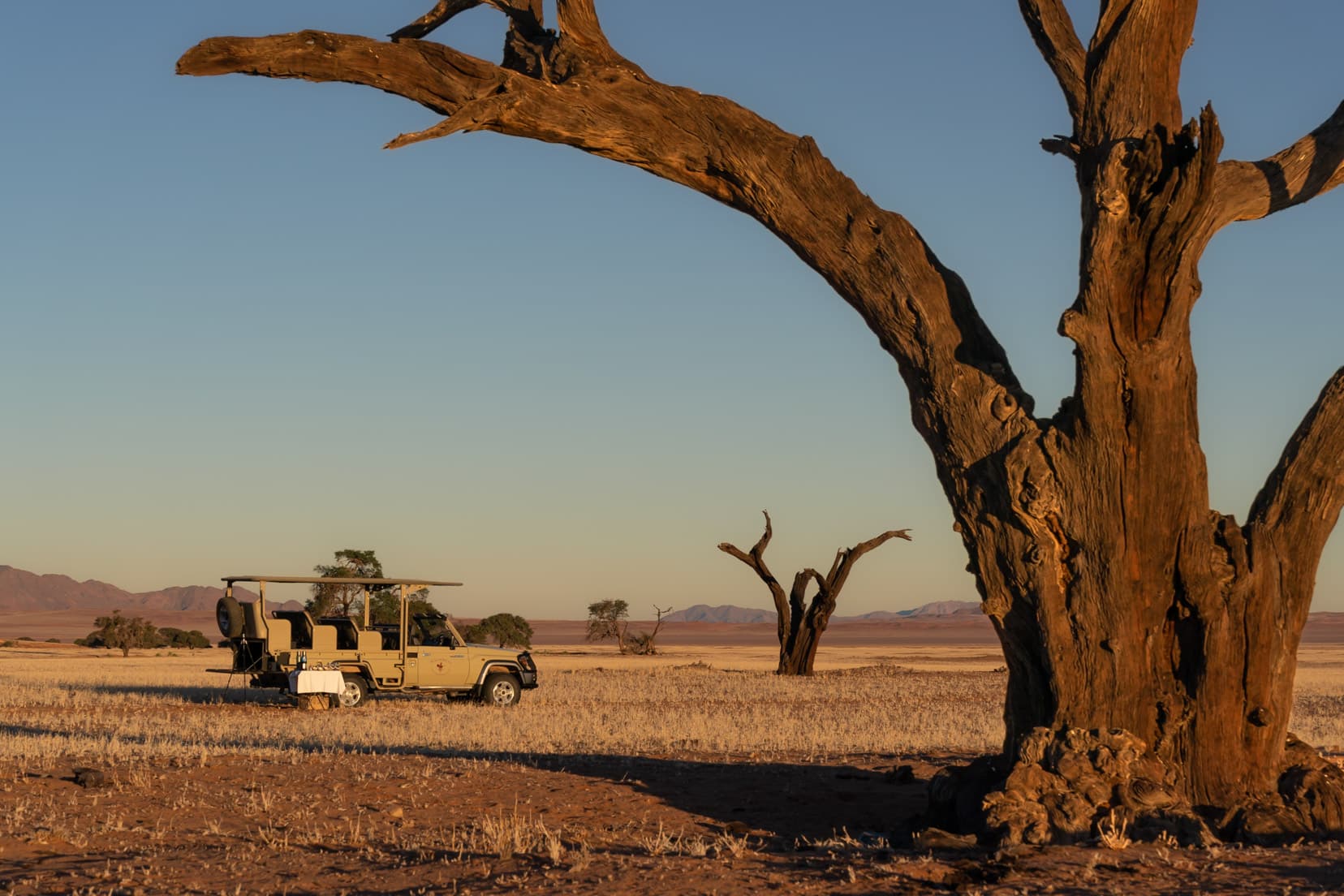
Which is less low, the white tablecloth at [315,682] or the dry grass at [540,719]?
the white tablecloth at [315,682]

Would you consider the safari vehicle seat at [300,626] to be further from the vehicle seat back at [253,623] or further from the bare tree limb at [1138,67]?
the bare tree limb at [1138,67]

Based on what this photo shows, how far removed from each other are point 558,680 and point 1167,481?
1053 inches

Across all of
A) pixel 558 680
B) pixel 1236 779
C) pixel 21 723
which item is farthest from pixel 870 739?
pixel 558 680

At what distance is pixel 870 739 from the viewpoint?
1881 centimetres

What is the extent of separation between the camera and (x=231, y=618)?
85.4 ft

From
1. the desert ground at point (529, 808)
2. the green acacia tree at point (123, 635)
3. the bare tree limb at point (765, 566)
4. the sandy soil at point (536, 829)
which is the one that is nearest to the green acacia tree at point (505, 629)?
the green acacia tree at point (123, 635)

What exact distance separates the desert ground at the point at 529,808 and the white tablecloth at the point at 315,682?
540 millimetres

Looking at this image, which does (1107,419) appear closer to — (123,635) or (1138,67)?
(1138,67)

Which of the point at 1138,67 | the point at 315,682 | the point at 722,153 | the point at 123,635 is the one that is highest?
the point at 1138,67

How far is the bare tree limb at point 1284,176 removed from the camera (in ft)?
33.9

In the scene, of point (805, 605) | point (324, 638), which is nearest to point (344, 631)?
point (324, 638)

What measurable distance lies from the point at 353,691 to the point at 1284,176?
19541 mm

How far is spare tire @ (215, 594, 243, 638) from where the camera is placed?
25984 mm

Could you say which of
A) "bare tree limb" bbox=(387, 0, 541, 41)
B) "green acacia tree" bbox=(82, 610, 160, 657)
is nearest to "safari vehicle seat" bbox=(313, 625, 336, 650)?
"bare tree limb" bbox=(387, 0, 541, 41)
